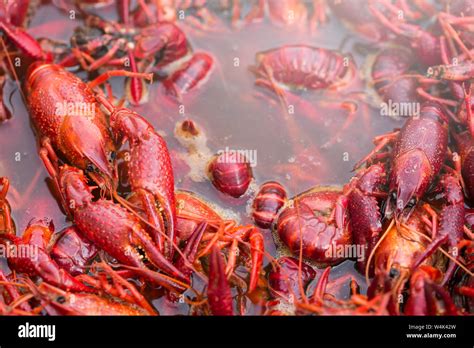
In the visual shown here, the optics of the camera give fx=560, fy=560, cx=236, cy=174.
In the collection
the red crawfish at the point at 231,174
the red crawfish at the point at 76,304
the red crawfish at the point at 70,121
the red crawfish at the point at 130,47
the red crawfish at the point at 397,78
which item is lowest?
the red crawfish at the point at 76,304

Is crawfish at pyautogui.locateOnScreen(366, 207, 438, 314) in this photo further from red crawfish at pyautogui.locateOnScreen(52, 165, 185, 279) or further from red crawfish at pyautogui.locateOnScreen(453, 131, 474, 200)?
red crawfish at pyautogui.locateOnScreen(52, 165, 185, 279)

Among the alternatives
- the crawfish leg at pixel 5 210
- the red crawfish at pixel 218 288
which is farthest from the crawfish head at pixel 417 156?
the crawfish leg at pixel 5 210

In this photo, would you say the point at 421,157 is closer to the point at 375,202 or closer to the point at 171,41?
the point at 375,202

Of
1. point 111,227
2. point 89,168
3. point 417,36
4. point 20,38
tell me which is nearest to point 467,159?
point 417,36

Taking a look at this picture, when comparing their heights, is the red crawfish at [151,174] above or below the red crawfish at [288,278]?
above

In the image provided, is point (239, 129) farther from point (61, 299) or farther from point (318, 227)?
point (61, 299)

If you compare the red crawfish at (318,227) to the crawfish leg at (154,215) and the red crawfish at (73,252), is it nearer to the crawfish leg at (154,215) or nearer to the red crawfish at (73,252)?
the crawfish leg at (154,215)
